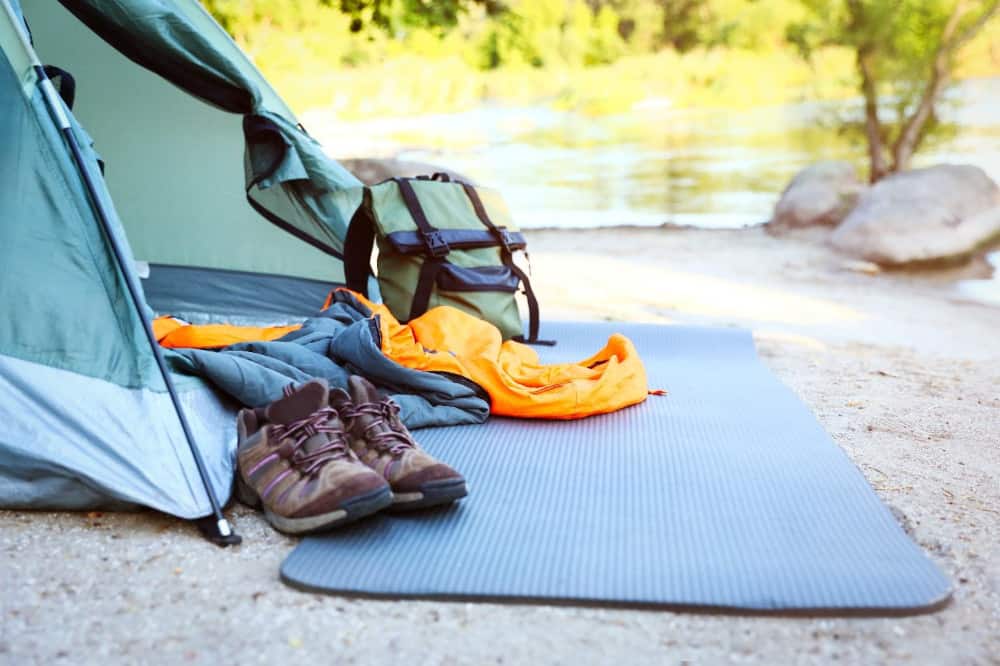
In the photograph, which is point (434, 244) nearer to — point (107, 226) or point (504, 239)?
point (504, 239)

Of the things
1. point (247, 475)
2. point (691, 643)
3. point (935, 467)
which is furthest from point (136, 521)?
point (935, 467)

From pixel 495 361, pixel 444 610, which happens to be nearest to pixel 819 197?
pixel 495 361

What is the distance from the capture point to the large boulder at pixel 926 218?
18.1 feet

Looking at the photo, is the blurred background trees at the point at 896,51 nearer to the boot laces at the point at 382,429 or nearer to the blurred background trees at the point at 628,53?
the blurred background trees at the point at 628,53

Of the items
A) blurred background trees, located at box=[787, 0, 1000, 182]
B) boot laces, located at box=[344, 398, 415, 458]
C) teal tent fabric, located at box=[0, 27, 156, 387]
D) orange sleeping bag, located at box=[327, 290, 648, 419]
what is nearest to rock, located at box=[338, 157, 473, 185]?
blurred background trees, located at box=[787, 0, 1000, 182]

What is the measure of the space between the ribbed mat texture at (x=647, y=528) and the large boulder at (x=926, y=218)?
12.3 feet

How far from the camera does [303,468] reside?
159cm

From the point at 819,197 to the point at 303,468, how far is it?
227 inches

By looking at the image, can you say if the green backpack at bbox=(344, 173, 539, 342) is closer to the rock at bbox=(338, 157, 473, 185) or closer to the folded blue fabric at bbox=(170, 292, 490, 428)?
the folded blue fabric at bbox=(170, 292, 490, 428)

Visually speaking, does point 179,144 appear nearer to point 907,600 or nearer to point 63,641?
point 63,641

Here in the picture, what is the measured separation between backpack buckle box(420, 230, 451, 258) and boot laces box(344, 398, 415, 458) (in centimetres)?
84

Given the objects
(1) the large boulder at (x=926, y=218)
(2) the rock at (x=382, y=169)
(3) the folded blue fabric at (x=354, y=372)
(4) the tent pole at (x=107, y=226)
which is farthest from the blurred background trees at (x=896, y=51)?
(4) the tent pole at (x=107, y=226)

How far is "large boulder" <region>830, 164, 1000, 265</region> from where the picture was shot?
217 inches

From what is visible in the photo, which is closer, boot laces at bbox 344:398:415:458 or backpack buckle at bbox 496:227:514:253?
boot laces at bbox 344:398:415:458
